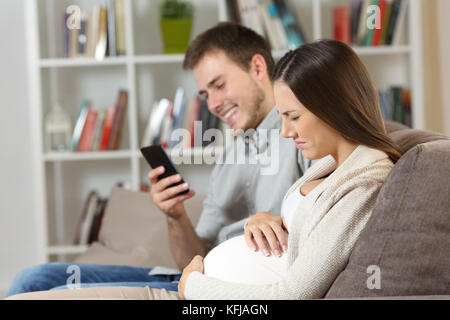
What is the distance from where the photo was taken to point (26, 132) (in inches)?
119

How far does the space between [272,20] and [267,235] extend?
1.78 m

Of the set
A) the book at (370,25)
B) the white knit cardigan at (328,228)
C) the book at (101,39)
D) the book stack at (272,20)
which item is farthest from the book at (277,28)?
the white knit cardigan at (328,228)

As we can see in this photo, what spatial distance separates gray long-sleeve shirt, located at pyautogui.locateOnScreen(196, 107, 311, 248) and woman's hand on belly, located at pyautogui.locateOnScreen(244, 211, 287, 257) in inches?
10.7

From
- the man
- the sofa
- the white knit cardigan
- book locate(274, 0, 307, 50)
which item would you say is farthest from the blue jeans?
book locate(274, 0, 307, 50)

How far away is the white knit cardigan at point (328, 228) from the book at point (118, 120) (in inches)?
74.1

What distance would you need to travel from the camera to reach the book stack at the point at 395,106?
2693 mm

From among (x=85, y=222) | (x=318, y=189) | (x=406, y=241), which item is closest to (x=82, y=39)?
(x=85, y=222)

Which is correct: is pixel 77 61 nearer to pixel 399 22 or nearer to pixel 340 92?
pixel 399 22

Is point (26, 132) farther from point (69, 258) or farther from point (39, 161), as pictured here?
point (69, 258)

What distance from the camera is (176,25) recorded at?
270 centimetres

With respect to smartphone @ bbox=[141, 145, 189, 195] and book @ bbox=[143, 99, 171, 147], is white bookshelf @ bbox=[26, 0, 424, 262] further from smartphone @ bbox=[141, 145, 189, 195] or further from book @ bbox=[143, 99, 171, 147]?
smartphone @ bbox=[141, 145, 189, 195]

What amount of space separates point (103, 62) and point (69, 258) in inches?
35.6

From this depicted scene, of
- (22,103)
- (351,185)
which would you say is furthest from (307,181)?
(22,103)

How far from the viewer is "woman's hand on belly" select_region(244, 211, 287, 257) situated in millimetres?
1019
